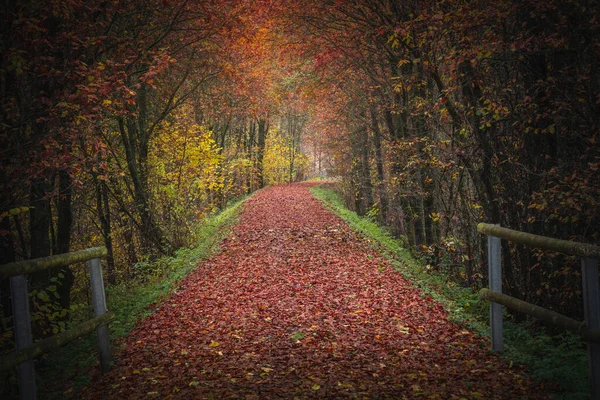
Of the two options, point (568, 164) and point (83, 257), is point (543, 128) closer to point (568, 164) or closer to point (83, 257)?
point (568, 164)

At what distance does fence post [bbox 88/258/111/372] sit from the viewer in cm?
479

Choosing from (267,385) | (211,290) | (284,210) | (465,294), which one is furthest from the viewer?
(284,210)

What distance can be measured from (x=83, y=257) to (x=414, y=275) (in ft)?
22.7

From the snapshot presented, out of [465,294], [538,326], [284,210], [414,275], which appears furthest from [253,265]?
[284,210]

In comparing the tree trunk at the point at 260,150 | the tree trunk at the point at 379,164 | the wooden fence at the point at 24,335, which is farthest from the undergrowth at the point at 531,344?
the tree trunk at the point at 260,150

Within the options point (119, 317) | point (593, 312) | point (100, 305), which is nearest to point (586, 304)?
point (593, 312)

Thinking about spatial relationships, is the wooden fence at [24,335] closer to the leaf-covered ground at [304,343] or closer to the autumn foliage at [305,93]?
the leaf-covered ground at [304,343]

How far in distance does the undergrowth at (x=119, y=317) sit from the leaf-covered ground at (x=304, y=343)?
30cm

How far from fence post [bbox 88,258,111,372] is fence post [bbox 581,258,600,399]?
4785mm

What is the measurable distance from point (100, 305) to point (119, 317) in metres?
2.84

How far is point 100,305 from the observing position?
485 cm

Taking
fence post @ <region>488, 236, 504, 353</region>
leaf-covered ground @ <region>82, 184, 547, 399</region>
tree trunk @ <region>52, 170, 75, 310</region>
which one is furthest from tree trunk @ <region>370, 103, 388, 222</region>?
fence post @ <region>488, 236, 504, 353</region>

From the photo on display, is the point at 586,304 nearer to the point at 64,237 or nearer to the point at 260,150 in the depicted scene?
the point at 64,237

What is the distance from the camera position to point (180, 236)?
14.4 metres
